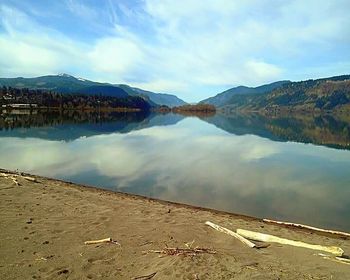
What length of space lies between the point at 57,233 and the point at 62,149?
37.4m

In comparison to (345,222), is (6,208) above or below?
above

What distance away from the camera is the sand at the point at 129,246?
9.27 m

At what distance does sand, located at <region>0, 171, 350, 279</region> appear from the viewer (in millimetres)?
9266

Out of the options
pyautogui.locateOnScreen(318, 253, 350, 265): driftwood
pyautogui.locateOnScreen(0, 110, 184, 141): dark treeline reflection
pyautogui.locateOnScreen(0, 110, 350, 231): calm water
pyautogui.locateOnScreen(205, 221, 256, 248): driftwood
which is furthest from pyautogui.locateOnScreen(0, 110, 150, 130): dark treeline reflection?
pyautogui.locateOnScreen(318, 253, 350, 265): driftwood

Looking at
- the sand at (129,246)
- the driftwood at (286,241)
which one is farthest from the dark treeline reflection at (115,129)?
the driftwood at (286,241)

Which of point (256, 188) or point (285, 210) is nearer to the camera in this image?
point (285, 210)

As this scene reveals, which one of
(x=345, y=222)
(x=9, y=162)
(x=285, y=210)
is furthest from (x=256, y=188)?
(x=9, y=162)

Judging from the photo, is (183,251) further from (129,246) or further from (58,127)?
(58,127)

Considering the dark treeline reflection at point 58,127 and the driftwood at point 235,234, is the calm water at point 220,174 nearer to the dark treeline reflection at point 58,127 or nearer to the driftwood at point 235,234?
the driftwood at point 235,234

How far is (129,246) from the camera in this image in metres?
11.4

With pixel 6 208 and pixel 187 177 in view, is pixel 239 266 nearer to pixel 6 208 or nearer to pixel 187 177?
pixel 6 208

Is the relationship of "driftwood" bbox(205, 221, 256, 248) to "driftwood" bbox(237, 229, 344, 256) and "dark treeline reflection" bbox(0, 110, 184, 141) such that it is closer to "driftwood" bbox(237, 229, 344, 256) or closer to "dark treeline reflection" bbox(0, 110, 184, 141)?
"driftwood" bbox(237, 229, 344, 256)

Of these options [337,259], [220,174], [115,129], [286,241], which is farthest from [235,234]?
[115,129]

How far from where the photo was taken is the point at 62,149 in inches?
1887
